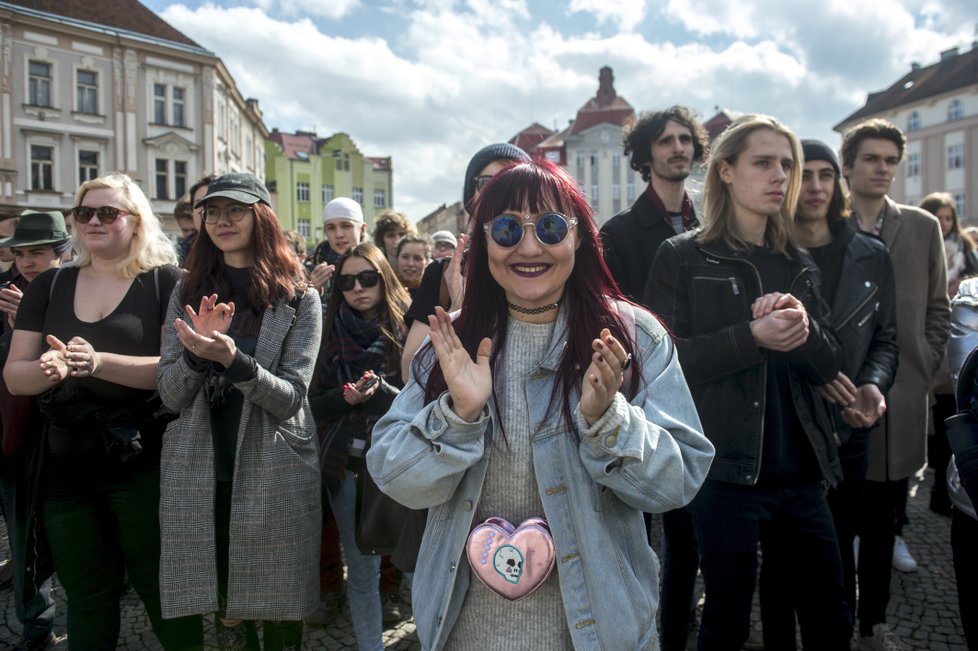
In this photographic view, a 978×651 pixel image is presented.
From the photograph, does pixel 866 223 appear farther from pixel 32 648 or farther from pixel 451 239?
pixel 32 648

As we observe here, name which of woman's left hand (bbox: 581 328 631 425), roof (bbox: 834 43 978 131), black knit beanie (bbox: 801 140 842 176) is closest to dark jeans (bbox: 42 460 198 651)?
woman's left hand (bbox: 581 328 631 425)

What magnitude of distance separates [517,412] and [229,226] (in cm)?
186

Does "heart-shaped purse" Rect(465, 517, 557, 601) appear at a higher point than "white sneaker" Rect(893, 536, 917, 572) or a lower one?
higher

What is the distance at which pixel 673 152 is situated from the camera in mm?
3547

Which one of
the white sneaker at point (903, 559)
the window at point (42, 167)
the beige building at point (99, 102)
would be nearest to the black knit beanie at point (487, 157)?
the white sneaker at point (903, 559)

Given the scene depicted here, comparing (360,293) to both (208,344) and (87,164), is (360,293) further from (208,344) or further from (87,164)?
(87,164)

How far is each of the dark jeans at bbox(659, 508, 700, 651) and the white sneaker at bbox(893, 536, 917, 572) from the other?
2115mm

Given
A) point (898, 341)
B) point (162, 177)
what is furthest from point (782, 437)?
point (162, 177)

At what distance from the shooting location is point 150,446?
289 centimetres

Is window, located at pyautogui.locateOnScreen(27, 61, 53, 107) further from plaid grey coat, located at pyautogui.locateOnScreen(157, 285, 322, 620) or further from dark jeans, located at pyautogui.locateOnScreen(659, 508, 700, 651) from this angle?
dark jeans, located at pyautogui.locateOnScreen(659, 508, 700, 651)

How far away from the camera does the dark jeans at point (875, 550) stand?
126 inches

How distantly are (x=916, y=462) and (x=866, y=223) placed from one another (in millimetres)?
1324

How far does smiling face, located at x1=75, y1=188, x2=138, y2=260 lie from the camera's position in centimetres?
291

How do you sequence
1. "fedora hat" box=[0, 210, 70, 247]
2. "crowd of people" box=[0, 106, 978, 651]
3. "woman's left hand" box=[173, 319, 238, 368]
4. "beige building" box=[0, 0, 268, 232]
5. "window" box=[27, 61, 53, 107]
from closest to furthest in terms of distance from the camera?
"crowd of people" box=[0, 106, 978, 651] → "woman's left hand" box=[173, 319, 238, 368] → "fedora hat" box=[0, 210, 70, 247] → "beige building" box=[0, 0, 268, 232] → "window" box=[27, 61, 53, 107]
